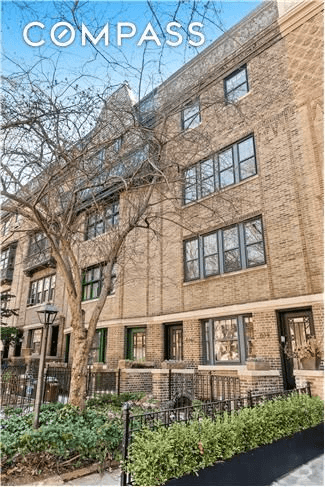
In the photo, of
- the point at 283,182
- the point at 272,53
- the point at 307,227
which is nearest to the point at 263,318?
the point at 307,227

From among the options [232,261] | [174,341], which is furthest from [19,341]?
[232,261]

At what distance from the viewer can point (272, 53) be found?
1232 centimetres

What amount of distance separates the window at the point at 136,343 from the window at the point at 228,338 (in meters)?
3.40

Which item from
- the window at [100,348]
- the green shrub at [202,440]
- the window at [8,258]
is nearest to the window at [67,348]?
the window at [100,348]

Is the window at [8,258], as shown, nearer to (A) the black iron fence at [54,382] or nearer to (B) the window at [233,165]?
(A) the black iron fence at [54,382]

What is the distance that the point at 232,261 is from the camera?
471 inches

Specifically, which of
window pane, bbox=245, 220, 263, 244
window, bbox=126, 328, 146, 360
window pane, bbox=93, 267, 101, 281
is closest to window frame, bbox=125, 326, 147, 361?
window, bbox=126, 328, 146, 360

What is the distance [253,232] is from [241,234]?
46 centimetres

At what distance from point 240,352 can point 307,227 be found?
179 inches

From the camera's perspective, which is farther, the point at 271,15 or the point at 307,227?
the point at 271,15

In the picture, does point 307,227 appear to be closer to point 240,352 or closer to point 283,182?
point 283,182

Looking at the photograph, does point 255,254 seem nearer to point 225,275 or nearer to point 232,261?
point 232,261

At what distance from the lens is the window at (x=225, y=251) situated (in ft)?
37.4

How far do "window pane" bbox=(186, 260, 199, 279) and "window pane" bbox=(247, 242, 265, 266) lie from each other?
92.8 inches
